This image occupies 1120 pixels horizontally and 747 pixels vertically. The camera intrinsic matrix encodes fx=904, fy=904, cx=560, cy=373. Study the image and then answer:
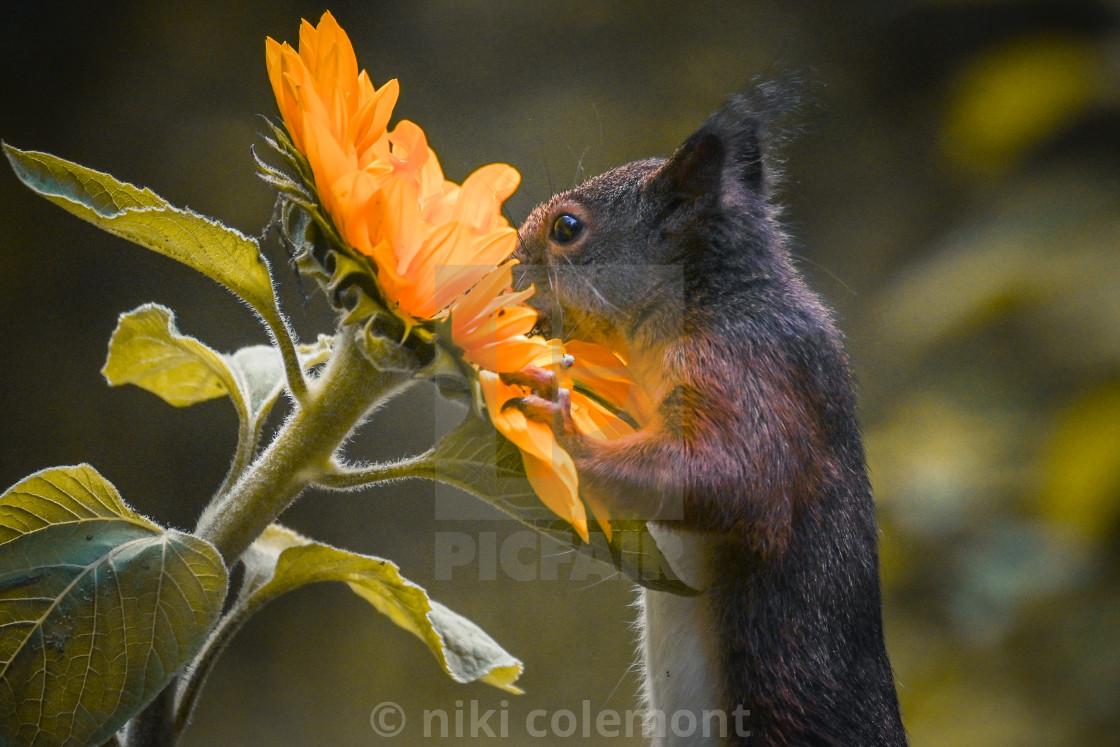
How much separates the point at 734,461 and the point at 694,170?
0.67 ft

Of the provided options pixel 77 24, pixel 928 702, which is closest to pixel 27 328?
pixel 77 24

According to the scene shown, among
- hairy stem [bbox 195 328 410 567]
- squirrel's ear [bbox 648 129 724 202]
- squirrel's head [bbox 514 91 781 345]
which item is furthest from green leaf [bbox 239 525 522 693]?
squirrel's ear [bbox 648 129 724 202]

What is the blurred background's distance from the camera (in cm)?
90

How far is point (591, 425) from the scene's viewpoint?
44 cm

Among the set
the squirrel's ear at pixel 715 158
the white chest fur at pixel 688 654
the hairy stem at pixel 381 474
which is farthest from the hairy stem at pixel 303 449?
the squirrel's ear at pixel 715 158

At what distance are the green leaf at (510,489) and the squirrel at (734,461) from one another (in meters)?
0.05

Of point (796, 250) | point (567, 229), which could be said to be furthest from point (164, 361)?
point (796, 250)

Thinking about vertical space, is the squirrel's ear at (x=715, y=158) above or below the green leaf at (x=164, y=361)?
above

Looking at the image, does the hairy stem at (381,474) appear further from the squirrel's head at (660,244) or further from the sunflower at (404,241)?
the squirrel's head at (660,244)

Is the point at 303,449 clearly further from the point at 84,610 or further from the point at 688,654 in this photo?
the point at 688,654

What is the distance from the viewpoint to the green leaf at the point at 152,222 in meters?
0.33

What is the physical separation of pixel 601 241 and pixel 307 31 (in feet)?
1.03

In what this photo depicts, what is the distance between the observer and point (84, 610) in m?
0.31

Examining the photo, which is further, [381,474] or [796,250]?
[796,250]
